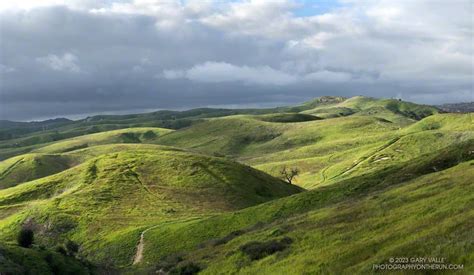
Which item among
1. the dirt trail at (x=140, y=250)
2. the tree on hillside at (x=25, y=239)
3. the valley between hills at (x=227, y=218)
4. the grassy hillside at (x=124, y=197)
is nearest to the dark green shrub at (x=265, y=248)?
the valley between hills at (x=227, y=218)

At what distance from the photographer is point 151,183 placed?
139500mm

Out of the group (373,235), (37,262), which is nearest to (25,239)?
(37,262)

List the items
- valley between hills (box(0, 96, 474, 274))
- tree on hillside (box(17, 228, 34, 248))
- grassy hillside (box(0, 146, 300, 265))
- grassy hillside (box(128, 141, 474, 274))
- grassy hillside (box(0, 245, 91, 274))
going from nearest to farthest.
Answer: grassy hillside (box(128, 141, 474, 274)), valley between hills (box(0, 96, 474, 274)), grassy hillside (box(0, 245, 91, 274)), tree on hillside (box(17, 228, 34, 248)), grassy hillside (box(0, 146, 300, 265))

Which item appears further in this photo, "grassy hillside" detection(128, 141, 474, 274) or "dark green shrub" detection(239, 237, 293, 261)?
"dark green shrub" detection(239, 237, 293, 261)

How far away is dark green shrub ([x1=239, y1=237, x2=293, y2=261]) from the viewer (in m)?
42.3

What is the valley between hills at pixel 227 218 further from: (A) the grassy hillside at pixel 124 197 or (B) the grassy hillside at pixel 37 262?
(A) the grassy hillside at pixel 124 197

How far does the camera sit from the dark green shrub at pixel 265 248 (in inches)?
1664

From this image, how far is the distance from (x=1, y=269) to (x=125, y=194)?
3014 inches

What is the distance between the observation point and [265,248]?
43188 millimetres

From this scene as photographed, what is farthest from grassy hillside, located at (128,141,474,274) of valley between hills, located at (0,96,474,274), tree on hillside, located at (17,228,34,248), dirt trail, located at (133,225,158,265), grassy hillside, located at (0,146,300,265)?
grassy hillside, located at (0,146,300,265)

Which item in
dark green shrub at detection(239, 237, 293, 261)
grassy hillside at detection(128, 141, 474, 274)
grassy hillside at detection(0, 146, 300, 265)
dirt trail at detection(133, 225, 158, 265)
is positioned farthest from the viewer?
grassy hillside at detection(0, 146, 300, 265)

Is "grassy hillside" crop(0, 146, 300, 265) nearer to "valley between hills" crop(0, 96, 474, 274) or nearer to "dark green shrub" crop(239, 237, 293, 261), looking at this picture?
"valley between hills" crop(0, 96, 474, 274)

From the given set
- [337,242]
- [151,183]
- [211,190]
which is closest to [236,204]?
[211,190]

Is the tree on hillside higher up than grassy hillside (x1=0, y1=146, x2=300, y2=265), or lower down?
higher up
